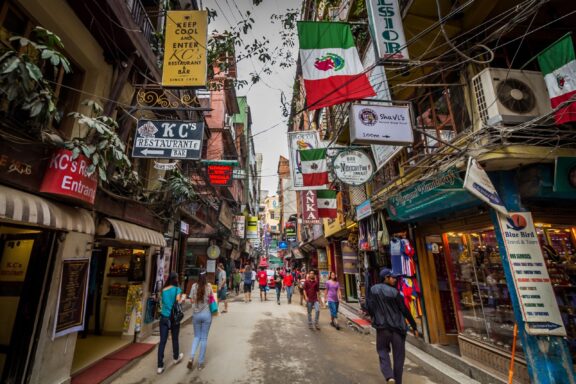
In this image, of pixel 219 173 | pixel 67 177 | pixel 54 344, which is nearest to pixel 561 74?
pixel 67 177

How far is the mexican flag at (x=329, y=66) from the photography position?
5.53 metres

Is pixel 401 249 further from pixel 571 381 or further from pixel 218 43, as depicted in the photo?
pixel 218 43

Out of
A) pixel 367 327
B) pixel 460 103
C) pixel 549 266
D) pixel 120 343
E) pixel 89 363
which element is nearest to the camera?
pixel 549 266

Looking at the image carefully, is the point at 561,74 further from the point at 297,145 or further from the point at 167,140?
the point at 297,145

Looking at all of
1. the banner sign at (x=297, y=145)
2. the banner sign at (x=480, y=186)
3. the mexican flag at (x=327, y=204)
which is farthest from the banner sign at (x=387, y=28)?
the mexican flag at (x=327, y=204)

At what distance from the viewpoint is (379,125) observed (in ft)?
18.6

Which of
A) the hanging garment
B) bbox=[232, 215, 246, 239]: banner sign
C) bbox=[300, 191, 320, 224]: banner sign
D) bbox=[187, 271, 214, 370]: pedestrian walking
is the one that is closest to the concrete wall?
bbox=[187, 271, 214, 370]: pedestrian walking

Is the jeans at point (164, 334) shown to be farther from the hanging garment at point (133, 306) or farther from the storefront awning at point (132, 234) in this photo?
the hanging garment at point (133, 306)

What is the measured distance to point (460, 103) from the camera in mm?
6270

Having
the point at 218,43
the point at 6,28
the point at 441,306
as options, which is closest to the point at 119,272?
the point at 6,28

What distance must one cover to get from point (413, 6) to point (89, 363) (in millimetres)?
10995

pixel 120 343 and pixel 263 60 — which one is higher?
pixel 263 60

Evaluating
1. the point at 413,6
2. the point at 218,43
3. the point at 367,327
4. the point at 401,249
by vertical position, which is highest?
the point at 218,43

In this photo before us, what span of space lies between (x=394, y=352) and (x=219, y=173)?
408 inches
